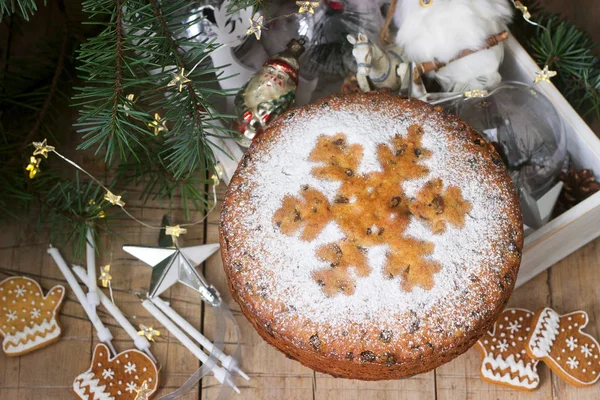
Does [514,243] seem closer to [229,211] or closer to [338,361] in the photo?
[338,361]

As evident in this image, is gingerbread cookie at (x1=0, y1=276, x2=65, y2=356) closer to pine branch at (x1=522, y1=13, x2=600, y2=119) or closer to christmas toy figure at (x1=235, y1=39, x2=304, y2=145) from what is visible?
christmas toy figure at (x1=235, y1=39, x2=304, y2=145)

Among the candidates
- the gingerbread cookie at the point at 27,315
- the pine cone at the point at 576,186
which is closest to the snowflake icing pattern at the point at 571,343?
the pine cone at the point at 576,186

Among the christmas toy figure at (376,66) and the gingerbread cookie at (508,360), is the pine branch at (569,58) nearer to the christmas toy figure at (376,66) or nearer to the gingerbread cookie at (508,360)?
the christmas toy figure at (376,66)

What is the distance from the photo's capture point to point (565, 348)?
1.14 metres

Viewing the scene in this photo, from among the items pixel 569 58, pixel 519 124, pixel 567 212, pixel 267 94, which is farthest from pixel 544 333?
pixel 267 94

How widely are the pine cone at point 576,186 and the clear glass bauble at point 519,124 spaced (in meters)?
0.05

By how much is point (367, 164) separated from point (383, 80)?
241 millimetres

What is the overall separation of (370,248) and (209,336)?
1.45 feet

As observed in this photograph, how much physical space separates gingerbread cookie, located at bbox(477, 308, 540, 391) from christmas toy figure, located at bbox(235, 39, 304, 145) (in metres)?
0.52

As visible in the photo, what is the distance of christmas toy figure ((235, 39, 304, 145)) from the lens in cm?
106

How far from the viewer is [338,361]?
2.88 feet

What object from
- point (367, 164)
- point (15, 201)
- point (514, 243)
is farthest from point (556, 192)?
point (15, 201)

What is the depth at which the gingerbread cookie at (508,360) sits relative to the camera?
3.75 ft

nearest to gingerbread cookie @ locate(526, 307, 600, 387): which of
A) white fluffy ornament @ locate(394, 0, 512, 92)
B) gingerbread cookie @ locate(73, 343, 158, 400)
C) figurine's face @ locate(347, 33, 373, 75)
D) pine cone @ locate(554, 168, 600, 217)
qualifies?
pine cone @ locate(554, 168, 600, 217)
